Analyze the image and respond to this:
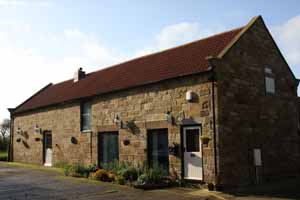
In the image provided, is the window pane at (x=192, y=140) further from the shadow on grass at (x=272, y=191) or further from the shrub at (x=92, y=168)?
the shrub at (x=92, y=168)

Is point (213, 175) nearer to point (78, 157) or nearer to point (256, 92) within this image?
point (256, 92)

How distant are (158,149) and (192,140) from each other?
184cm

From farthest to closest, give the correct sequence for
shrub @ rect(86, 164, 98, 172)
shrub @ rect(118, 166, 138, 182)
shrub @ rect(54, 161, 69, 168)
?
shrub @ rect(54, 161, 69, 168), shrub @ rect(86, 164, 98, 172), shrub @ rect(118, 166, 138, 182)

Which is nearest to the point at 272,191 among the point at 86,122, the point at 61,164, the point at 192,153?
the point at 192,153

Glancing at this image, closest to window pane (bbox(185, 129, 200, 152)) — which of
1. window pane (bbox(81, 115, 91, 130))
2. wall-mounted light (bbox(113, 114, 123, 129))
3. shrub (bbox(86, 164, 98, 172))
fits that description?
wall-mounted light (bbox(113, 114, 123, 129))

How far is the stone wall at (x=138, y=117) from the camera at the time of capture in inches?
541

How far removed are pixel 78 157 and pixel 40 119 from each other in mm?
5796

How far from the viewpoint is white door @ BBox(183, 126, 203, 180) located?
13.8 metres

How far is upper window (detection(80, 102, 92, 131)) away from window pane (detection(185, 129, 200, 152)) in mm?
7094

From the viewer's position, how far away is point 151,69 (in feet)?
57.7

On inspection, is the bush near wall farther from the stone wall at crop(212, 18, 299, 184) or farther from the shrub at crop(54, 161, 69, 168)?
the shrub at crop(54, 161, 69, 168)

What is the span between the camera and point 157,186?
44.7ft

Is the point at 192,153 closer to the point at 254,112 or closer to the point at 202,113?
the point at 202,113

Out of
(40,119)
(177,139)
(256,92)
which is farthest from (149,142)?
(40,119)
